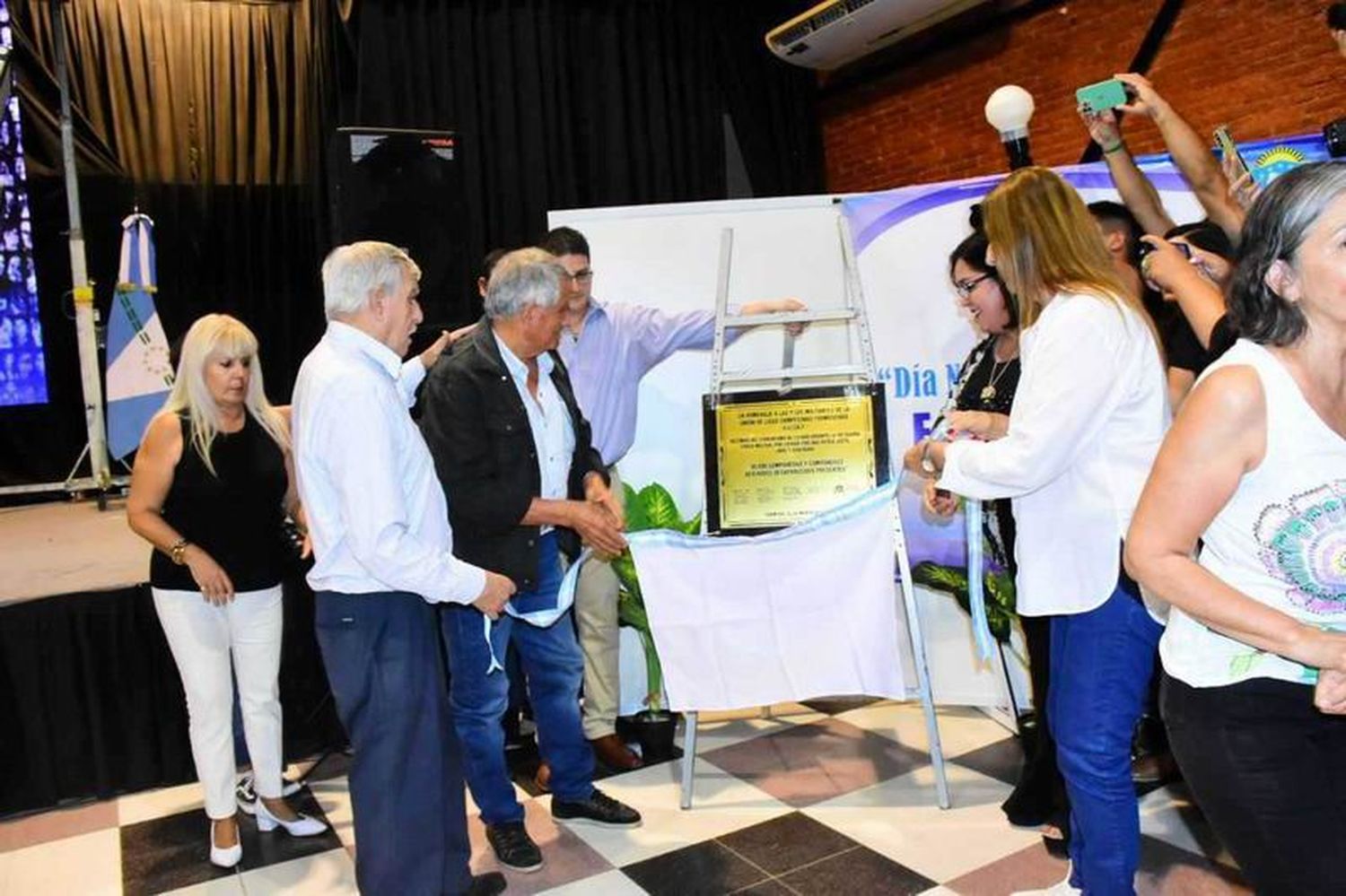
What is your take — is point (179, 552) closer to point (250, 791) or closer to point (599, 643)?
point (250, 791)

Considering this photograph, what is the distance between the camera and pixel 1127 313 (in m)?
1.88

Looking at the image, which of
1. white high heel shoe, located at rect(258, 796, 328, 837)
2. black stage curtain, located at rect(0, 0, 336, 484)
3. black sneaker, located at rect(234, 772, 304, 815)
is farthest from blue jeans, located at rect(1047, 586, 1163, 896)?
black stage curtain, located at rect(0, 0, 336, 484)

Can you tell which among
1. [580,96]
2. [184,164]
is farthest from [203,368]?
[580,96]

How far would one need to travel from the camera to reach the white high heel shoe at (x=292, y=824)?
2.97m

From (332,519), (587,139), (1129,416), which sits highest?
(587,139)

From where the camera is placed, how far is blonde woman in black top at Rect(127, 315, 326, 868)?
280 cm

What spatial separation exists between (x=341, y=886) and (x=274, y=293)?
4647 mm

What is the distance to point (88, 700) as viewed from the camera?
10.9 feet

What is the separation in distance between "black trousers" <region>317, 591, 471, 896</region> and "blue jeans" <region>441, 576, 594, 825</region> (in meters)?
0.33

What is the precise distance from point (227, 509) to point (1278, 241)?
8.23ft

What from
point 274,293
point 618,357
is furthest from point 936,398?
point 274,293

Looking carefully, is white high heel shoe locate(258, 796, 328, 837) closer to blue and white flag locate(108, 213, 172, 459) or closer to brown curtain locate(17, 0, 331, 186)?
blue and white flag locate(108, 213, 172, 459)

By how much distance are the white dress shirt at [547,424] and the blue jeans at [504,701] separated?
0.95ft

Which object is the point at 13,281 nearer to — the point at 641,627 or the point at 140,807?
the point at 140,807
